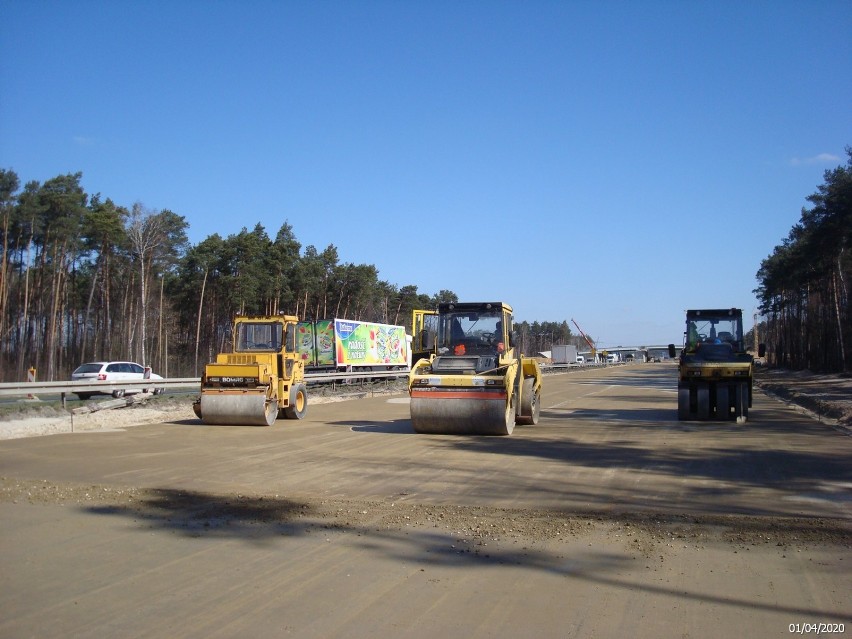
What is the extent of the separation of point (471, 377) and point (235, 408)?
6.60 m

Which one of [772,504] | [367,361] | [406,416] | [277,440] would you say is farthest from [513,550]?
[367,361]

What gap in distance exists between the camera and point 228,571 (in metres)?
6.34

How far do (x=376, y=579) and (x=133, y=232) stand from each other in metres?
49.2

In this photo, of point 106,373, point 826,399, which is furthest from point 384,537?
point 826,399

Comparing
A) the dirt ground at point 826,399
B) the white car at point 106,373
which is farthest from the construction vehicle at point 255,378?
the dirt ground at point 826,399

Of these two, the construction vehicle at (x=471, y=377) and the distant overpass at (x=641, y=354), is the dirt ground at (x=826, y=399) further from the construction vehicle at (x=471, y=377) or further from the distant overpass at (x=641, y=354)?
the distant overpass at (x=641, y=354)

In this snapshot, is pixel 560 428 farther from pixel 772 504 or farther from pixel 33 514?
pixel 33 514

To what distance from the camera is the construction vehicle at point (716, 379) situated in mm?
19906

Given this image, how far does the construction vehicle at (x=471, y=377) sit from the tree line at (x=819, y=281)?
98.5 feet

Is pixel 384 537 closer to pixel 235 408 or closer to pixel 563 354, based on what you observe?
pixel 235 408

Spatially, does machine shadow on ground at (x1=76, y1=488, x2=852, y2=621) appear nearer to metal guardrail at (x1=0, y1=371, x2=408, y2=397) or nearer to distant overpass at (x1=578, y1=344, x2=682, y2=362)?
metal guardrail at (x1=0, y1=371, x2=408, y2=397)

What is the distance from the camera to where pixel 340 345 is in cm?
3656

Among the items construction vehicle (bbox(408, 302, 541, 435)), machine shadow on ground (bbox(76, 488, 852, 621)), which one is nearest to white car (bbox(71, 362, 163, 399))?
construction vehicle (bbox(408, 302, 541, 435))
